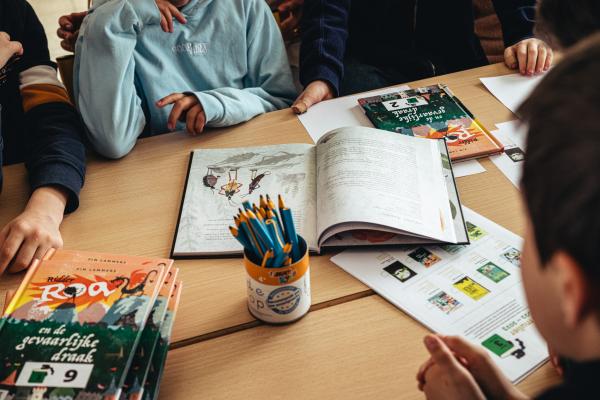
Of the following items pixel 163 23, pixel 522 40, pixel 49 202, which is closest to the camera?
pixel 49 202

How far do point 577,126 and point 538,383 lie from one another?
414 mm

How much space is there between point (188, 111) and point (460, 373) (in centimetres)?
80

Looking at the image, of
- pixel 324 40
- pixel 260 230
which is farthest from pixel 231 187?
pixel 324 40

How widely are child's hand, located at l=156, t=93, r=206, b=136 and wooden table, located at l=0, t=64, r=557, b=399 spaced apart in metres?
0.07

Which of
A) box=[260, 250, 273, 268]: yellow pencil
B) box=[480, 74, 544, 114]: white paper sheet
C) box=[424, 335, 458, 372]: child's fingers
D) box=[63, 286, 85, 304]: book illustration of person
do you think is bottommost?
box=[480, 74, 544, 114]: white paper sheet

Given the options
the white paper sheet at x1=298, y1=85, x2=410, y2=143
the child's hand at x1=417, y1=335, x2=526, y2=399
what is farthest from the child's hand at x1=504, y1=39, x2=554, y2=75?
the child's hand at x1=417, y1=335, x2=526, y2=399

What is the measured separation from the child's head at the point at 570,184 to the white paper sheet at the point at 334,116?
0.72 m

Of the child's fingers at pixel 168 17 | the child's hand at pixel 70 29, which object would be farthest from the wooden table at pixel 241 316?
the child's hand at pixel 70 29

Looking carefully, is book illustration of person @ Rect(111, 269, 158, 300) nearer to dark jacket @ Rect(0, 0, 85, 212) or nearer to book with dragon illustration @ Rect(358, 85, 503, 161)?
dark jacket @ Rect(0, 0, 85, 212)

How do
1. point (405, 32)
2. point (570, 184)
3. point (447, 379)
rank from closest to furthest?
1. point (570, 184)
2. point (447, 379)
3. point (405, 32)

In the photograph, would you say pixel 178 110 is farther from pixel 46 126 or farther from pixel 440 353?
pixel 440 353

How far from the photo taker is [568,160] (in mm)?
395

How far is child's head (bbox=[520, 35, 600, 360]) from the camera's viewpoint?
1.27ft

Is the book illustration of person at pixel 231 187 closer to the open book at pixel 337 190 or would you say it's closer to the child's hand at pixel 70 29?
the open book at pixel 337 190
